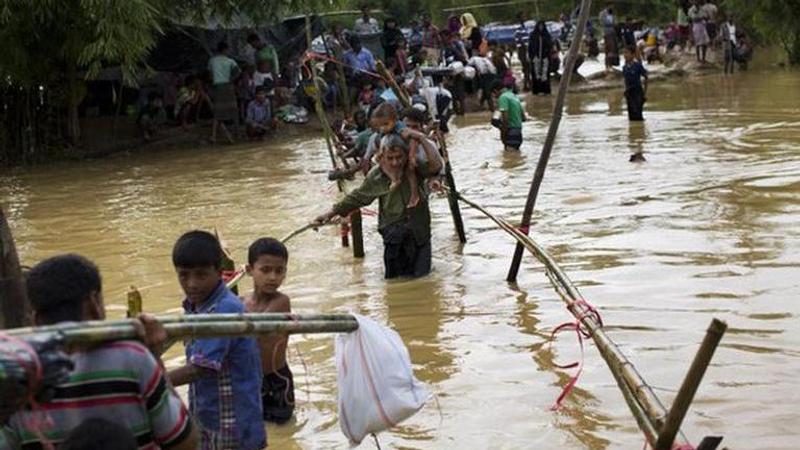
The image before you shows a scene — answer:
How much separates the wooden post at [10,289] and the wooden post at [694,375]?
2396mm

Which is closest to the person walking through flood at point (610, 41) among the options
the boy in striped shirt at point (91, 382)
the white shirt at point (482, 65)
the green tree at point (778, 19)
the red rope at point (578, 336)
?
the green tree at point (778, 19)

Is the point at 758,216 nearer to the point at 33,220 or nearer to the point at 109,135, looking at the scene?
the point at 33,220

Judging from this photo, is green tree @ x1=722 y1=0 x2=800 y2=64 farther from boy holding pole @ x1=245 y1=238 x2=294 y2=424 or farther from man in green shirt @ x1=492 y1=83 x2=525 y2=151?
boy holding pole @ x1=245 y1=238 x2=294 y2=424

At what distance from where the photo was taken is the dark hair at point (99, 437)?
261 cm

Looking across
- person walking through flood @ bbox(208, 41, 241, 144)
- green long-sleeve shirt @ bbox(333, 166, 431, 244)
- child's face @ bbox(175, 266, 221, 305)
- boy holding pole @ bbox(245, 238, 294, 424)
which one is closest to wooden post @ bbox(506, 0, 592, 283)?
green long-sleeve shirt @ bbox(333, 166, 431, 244)

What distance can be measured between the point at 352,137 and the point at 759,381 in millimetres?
7781

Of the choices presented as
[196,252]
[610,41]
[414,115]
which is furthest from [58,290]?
[610,41]

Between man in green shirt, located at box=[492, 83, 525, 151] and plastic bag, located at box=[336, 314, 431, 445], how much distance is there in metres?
12.8

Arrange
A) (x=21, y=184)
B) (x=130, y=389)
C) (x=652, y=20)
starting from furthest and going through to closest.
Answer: (x=652, y=20) < (x=21, y=184) < (x=130, y=389)

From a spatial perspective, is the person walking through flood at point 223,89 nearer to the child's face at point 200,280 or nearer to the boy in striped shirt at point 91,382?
the child's face at point 200,280

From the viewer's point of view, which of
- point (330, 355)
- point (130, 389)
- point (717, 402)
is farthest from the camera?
point (330, 355)

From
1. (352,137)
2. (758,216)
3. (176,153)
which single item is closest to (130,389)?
(758,216)

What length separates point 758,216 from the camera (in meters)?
10.6

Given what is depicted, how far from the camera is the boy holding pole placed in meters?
4.75
